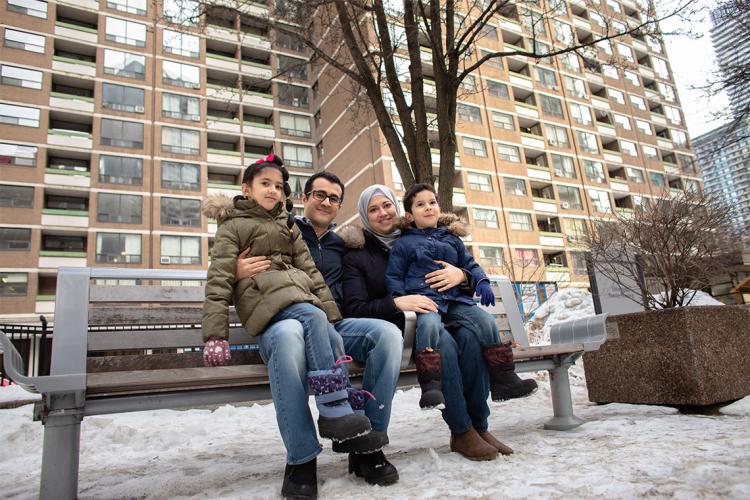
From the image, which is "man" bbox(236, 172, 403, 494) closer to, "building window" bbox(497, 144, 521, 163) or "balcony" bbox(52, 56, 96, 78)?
"balcony" bbox(52, 56, 96, 78)

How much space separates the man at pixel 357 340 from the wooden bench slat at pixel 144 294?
461 millimetres

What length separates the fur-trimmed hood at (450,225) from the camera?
11.0 feet

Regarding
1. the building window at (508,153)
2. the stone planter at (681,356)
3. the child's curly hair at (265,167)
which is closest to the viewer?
the child's curly hair at (265,167)

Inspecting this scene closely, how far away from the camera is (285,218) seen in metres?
2.98

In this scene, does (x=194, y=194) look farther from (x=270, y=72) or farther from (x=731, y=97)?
(x=731, y=97)

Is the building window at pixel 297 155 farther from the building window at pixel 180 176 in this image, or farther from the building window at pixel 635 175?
the building window at pixel 635 175

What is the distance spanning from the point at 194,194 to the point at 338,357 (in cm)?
2820

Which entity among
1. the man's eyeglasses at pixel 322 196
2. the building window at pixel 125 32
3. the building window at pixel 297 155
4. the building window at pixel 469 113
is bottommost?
the man's eyeglasses at pixel 322 196

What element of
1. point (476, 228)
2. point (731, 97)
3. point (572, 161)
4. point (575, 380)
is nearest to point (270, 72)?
point (476, 228)

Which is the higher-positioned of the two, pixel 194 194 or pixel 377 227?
pixel 194 194

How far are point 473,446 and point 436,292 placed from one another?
0.91 meters

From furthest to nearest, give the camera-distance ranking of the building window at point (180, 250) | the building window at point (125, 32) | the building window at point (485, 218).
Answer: the building window at point (485, 218), the building window at point (125, 32), the building window at point (180, 250)

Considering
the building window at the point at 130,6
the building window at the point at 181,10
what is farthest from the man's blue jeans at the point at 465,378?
the building window at the point at 130,6

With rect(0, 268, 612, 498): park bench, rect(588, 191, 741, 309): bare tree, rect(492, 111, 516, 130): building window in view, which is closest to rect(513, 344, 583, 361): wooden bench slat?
rect(0, 268, 612, 498): park bench
